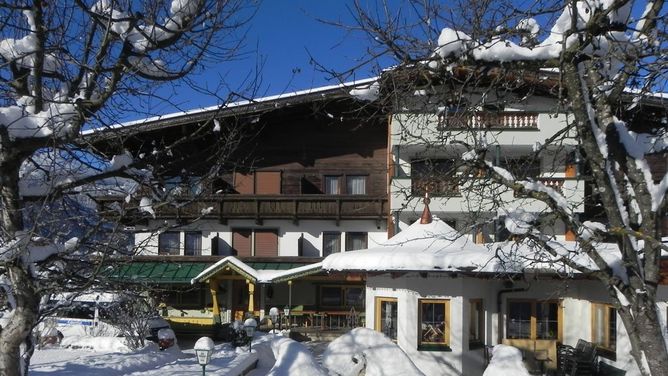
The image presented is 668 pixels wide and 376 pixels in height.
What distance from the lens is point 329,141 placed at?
29234 millimetres

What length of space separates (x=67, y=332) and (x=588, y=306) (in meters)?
16.4

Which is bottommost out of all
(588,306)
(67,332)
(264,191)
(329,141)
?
(67,332)

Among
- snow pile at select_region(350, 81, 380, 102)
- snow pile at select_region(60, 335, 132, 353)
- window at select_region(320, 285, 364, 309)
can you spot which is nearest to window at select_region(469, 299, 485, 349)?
snow pile at select_region(60, 335, 132, 353)

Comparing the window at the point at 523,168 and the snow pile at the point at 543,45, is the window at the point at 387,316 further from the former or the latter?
the snow pile at the point at 543,45

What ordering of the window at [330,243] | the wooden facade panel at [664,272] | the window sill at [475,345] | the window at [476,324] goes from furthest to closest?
1. the window at [330,243]
2. the window at [476,324]
3. the window sill at [475,345]
4. the wooden facade panel at [664,272]

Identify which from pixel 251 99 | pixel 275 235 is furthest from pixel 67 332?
pixel 251 99

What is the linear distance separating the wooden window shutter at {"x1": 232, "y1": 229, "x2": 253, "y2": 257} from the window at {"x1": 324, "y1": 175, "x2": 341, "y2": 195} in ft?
12.6

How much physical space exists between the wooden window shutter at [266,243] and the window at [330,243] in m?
2.10

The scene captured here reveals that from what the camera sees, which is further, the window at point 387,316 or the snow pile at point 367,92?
the window at point 387,316

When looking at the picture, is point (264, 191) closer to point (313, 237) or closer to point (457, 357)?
point (313, 237)

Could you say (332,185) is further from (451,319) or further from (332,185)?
(451,319)

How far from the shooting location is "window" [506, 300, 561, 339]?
17531mm

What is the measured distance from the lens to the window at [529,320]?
17.5m

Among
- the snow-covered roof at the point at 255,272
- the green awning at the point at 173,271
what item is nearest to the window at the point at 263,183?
the snow-covered roof at the point at 255,272
